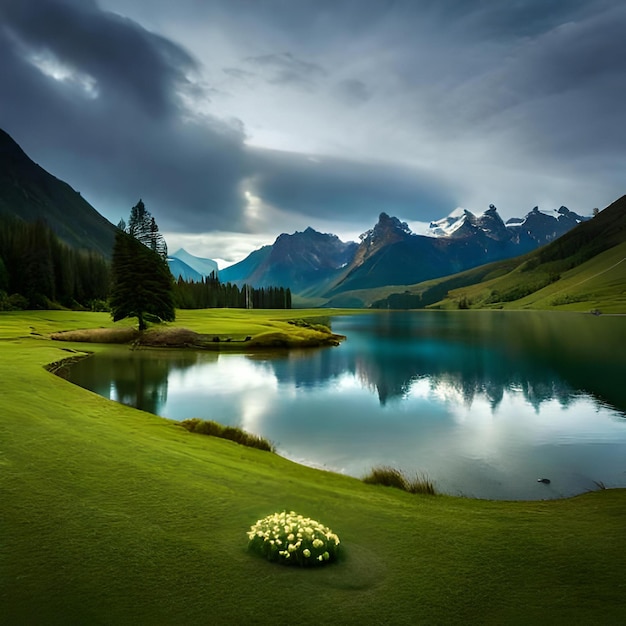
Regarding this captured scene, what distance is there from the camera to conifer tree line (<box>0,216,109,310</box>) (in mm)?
116062

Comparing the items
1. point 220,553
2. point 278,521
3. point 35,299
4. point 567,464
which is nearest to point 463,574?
point 278,521

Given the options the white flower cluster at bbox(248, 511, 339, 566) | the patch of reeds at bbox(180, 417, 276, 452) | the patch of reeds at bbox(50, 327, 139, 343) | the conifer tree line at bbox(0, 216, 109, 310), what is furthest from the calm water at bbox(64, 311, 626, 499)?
the conifer tree line at bbox(0, 216, 109, 310)

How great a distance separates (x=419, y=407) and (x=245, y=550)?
2623 centimetres

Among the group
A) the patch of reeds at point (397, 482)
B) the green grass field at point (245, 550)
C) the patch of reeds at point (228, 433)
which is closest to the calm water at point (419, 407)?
the patch of reeds at point (228, 433)

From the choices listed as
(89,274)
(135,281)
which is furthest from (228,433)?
(89,274)

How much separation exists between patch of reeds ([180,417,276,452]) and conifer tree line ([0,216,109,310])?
334 feet

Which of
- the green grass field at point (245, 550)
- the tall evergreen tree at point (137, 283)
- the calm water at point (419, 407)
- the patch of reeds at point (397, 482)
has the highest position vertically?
the tall evergreen tree at point (137, 283)

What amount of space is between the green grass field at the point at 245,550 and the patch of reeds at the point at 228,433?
6.32 m

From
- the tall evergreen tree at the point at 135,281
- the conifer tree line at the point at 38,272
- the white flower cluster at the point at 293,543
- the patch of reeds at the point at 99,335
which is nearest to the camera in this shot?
the white flower cluster at the point at 293,543

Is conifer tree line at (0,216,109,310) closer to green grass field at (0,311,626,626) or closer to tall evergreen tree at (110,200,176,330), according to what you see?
tall evergreen tree at (110,200,176,330)

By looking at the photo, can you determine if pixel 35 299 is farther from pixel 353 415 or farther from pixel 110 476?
pixel 110 476

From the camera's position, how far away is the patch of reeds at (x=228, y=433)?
21453 millimetres

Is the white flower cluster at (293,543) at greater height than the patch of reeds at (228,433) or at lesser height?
greater

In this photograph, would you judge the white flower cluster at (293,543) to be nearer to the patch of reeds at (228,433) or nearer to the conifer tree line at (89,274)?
the patch of reeds at (228,433)
